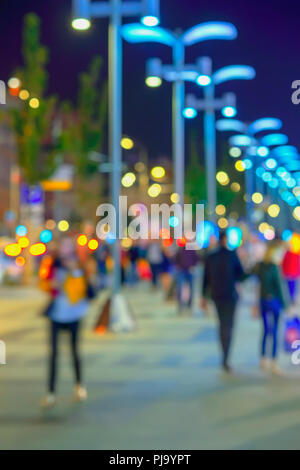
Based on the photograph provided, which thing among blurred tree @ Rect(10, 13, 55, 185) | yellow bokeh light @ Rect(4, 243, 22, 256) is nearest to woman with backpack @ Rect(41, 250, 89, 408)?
blurred tree @ Rect(10, 13, 55, 185)

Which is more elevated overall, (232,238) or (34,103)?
(34,103)

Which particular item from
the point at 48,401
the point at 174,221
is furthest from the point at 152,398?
the point at 174,221

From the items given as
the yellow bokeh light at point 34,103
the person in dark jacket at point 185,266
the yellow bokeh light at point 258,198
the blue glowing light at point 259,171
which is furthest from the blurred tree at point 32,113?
the yellow bokeh light at point 258,198

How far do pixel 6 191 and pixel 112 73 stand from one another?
79.6 m

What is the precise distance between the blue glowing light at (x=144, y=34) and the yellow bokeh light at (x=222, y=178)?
73316 mm

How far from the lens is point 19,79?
112ft

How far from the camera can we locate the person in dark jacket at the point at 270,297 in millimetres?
12672

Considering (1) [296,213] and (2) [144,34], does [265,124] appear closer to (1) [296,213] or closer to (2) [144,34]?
(2) [144,34]

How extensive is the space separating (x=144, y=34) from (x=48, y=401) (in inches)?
627

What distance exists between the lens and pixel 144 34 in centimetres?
2459

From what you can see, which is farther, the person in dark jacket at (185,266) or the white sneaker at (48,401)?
the person in dark jacket at (185,266)

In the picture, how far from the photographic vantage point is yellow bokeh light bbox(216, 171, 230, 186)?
99800 millimetres

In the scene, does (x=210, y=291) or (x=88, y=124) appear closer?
(x=210, y=291)

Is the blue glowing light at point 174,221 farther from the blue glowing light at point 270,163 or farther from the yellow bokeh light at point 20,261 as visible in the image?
the blue glowing light at point 270,163
